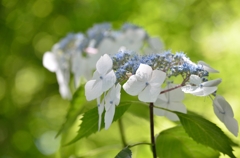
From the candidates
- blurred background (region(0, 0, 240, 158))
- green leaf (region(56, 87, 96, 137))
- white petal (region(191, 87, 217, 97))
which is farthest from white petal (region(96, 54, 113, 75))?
blurred background (region(0, 0, 240, 158))

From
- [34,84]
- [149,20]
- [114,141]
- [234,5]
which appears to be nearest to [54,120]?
[34,84]

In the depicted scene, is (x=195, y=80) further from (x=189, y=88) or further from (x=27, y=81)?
(x=27, y=81)

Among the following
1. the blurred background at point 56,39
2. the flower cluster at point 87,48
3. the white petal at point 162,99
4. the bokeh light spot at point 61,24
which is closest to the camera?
the white petal at point 162,99

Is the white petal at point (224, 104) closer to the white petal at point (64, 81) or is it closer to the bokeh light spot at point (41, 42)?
the white petal at point (64, 81)

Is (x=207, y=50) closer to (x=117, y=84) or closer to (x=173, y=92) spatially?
(x=173, y=92)

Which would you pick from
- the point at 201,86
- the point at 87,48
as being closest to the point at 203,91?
the point at 201,86

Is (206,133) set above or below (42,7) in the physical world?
below

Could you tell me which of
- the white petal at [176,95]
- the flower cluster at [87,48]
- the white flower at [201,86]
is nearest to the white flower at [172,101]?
the white petal at [176,95]
